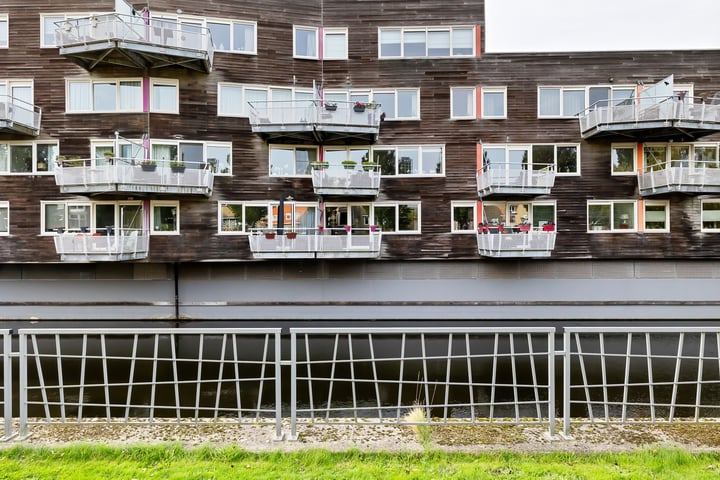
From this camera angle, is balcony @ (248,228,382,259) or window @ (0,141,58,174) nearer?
balcony @ (248,228,382,259)

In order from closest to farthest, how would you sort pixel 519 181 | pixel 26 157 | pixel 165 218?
1. pixel 519 181
2. pixel 26 157
3. pixel 165 218

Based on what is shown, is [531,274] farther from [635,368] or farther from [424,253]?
[635,368]

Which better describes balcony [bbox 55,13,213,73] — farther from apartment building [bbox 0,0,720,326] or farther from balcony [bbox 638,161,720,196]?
balcony [bbox 638,161,720,196]

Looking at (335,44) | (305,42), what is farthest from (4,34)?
(335,44)

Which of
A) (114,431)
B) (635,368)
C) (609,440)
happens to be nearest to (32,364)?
(114,431)

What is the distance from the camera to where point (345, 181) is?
50.8ft

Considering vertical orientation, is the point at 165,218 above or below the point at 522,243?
above

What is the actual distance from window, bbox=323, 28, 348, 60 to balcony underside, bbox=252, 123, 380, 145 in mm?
3399

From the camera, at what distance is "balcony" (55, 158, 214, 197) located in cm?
1412

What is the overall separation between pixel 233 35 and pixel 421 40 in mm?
7648

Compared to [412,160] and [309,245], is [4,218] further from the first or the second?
[412,160]

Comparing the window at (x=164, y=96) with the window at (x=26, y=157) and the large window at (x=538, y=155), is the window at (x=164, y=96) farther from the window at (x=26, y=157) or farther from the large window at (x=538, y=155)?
the large window at (x=538, y=155)

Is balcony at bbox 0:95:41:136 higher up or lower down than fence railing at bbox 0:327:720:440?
higher up

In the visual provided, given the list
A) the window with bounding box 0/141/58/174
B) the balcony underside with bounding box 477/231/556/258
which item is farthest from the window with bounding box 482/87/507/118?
the window with bounding box 0/141/58/174
